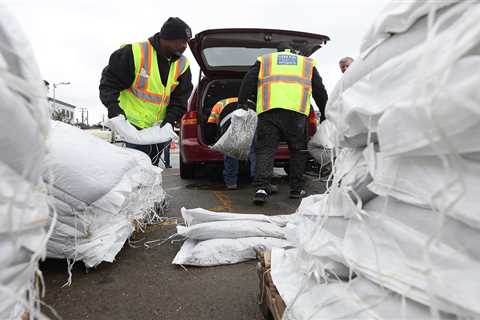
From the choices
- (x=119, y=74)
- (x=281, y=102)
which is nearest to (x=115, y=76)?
(x=119, y=74)

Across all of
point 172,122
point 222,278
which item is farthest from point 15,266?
point 172,122

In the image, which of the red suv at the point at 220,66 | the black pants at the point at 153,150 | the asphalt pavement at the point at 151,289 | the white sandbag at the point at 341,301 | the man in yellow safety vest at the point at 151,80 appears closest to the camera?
the white sandbag at the point at 341,301

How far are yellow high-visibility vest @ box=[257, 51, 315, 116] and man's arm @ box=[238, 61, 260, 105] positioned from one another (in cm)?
8

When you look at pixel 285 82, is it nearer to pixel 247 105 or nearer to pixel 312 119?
pixel 247 105

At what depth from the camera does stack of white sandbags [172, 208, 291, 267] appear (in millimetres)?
1909

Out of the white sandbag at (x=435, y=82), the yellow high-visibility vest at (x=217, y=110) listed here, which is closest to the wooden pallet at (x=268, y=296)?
the white sandbag at (x=435, y=82)

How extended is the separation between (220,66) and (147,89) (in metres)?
1.62

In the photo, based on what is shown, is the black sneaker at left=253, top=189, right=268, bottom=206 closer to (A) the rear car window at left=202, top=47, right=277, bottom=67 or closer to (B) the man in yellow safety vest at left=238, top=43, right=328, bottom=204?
(B) the man in yellow safety vest at left=238, top=43, right=328, bottom=204

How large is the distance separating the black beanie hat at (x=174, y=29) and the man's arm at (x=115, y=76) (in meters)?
0.30

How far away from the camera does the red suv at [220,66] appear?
400 cm

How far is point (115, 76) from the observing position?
294cm

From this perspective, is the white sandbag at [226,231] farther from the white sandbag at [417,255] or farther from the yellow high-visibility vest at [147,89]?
the yellow high-visibility vest at [147,89]

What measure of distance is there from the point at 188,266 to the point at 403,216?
1.33 meters

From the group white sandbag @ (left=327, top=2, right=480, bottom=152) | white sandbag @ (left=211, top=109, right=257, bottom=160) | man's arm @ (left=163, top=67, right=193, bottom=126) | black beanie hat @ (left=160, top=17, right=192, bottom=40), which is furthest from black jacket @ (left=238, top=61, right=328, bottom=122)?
white sandbag @ (left=327, top=2, right=480, bottom=152)
